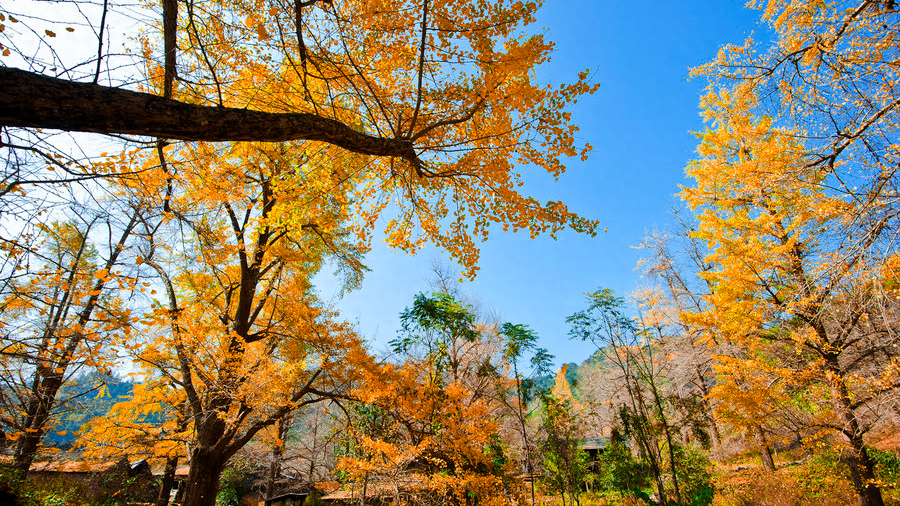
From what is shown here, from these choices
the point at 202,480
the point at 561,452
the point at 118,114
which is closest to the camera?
the point at 118,114

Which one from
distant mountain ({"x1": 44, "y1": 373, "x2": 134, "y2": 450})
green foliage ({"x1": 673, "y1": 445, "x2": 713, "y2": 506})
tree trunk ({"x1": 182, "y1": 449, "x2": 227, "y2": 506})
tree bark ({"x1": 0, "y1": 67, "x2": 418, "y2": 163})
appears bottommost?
green foliage ({"x1": 673, "y1": 445, "x2": 713, "y2": 506})

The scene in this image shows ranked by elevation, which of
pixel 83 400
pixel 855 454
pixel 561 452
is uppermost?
pixel 83 400

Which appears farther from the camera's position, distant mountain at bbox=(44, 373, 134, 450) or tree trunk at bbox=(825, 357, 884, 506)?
tree trunk at bbox=(825, 357, 884, 506)

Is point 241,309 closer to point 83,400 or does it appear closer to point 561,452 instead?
point 83,400

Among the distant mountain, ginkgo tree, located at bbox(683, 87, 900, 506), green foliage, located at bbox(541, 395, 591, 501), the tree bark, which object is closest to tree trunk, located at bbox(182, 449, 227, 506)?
the distant mountain

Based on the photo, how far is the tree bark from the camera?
5.13 ft

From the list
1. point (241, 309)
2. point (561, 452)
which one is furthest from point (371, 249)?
point (561, 452)

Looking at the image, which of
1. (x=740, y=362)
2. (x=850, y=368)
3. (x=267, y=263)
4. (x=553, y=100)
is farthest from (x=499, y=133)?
(x=850, y=368)

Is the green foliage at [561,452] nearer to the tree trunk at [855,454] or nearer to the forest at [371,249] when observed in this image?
the forest at [371,249]

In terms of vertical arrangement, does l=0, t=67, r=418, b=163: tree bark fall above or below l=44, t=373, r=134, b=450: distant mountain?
above

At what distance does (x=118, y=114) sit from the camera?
1.77 meters

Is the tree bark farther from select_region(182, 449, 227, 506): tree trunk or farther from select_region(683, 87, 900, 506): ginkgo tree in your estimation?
select_region(182, 449, 227, 506): tree trunk

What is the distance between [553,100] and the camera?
361cm

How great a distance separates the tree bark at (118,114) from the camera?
1564 millimetres
